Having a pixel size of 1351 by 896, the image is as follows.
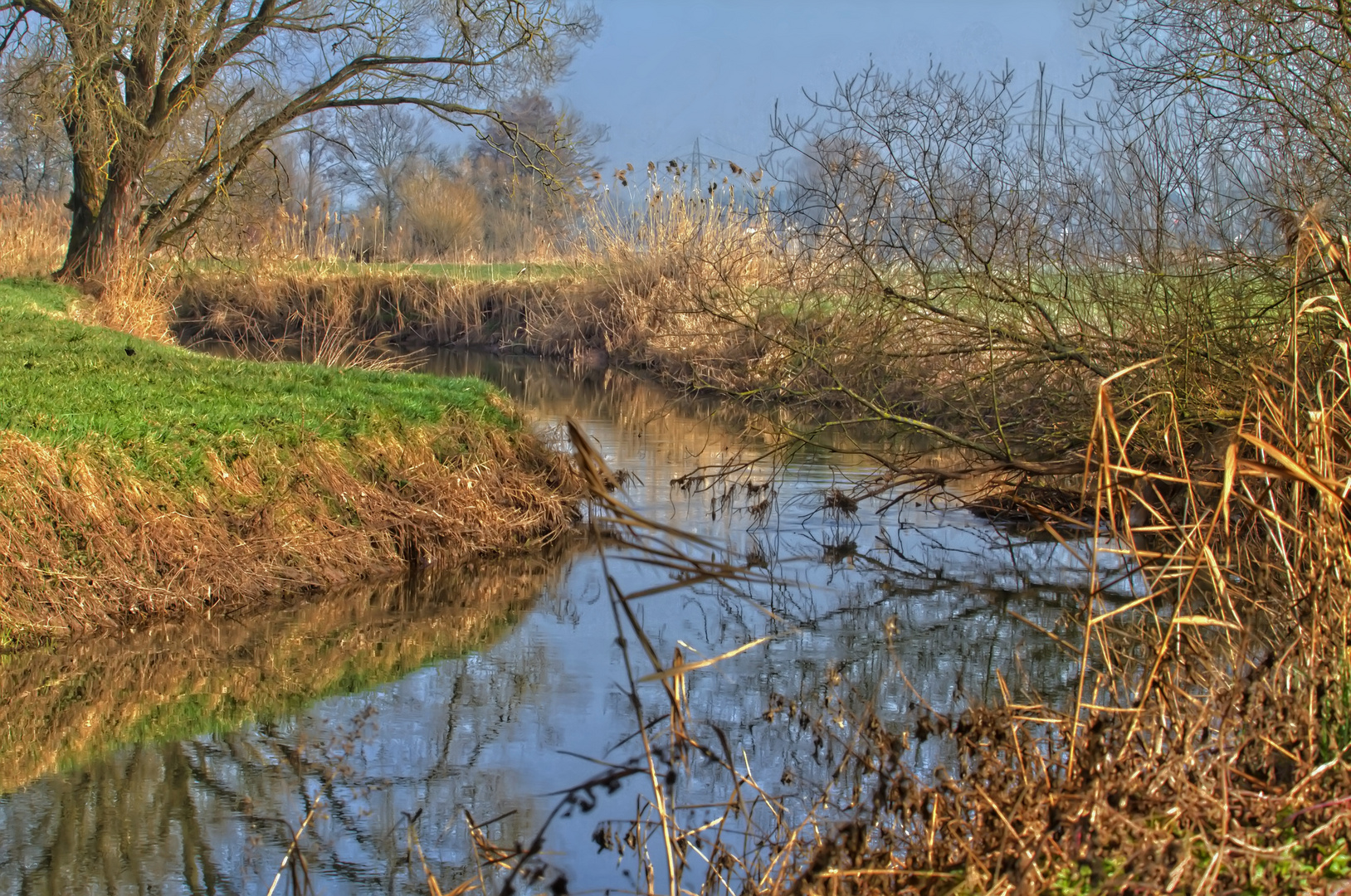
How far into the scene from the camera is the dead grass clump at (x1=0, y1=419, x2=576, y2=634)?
5566 mm

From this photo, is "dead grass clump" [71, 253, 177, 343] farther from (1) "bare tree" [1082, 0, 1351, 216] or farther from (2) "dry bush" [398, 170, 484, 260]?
(2) "dry bush" [398, 170, 484, 260]

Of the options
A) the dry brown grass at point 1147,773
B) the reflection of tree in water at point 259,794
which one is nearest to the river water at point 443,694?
the reflection of tree in water at point 259,794

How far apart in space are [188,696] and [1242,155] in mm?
6072

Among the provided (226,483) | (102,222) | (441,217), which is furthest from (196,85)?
(441,217)

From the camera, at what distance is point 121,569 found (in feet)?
19.0

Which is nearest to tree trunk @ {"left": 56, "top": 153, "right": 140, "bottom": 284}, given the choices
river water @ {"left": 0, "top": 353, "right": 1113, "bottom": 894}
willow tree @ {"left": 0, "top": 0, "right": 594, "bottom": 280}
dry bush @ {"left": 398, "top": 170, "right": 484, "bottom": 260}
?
willow tree @ {"left": 0, "top": 0, "right": 594, "bottom": 280}

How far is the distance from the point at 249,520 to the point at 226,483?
22 centimetres

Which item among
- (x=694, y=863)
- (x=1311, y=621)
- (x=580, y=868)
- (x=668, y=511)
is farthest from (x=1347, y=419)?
(x=668, y=511)

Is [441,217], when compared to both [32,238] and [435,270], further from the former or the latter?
[32,238]

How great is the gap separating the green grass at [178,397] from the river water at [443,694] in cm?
101

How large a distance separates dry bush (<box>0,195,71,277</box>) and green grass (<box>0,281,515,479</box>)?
7.36 meters

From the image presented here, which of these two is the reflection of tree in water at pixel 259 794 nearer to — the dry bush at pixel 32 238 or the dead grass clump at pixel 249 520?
the dead grass clump at pixel 249 520

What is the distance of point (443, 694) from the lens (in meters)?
5.46

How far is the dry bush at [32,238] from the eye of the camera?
1769 cm
